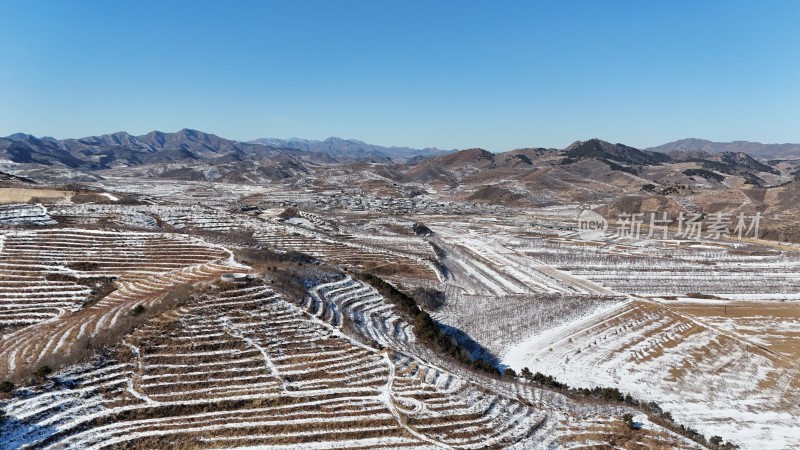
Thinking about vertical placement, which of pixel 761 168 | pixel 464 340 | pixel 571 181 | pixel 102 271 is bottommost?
pixel 464 340

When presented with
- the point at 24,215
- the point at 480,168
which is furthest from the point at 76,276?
the point at 480,168

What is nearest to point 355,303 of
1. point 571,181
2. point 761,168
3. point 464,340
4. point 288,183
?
point 464,340

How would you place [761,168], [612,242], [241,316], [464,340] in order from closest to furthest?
[241,316] < [464,340] < [612,242] < [761,168]

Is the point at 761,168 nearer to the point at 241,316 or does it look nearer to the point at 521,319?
the point at 521,319

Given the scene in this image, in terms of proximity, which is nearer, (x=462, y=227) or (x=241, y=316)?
(x=241, y=316)

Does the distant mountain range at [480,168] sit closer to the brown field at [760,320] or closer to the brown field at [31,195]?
the brown field at [31,195]
